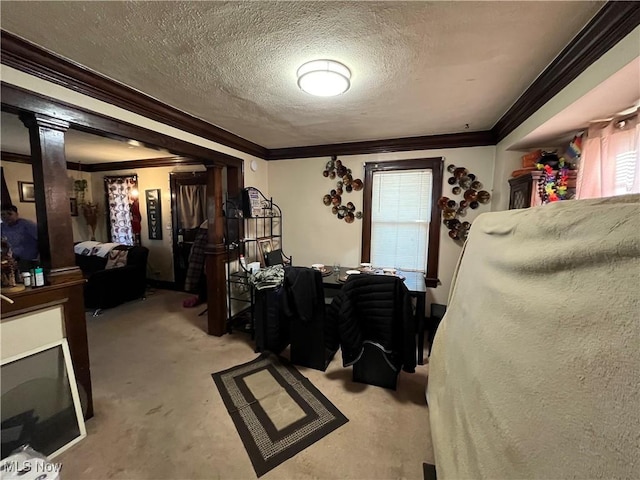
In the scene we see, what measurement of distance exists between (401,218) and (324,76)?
2182mm

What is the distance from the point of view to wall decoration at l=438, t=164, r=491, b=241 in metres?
3.06

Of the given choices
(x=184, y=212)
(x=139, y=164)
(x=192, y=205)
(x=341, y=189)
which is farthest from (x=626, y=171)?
(x=139, y=164)

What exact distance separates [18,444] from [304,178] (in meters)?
3.39

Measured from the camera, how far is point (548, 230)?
25.0 inches

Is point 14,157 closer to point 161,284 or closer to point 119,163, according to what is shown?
point 119,163

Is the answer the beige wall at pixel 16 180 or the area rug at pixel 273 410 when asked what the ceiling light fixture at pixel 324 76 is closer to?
the area rug at pixel 273 410

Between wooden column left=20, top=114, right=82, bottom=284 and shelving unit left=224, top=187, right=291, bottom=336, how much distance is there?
150 cm

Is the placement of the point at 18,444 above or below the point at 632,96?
below

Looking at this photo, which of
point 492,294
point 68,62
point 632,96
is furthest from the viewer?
point 68,62

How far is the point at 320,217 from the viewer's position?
375 cm

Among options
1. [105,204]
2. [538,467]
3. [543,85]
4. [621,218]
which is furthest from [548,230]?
[105,204]

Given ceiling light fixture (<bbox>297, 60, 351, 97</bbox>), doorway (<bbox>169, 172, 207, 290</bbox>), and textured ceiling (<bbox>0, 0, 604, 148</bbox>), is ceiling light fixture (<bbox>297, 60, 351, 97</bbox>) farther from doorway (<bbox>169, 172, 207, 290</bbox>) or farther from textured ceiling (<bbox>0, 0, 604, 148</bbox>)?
doorway (<bbox>169, 172, 207, 290</bbox>)

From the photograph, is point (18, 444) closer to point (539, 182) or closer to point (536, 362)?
point (536, 362)

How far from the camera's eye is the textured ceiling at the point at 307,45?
121 centimetres
